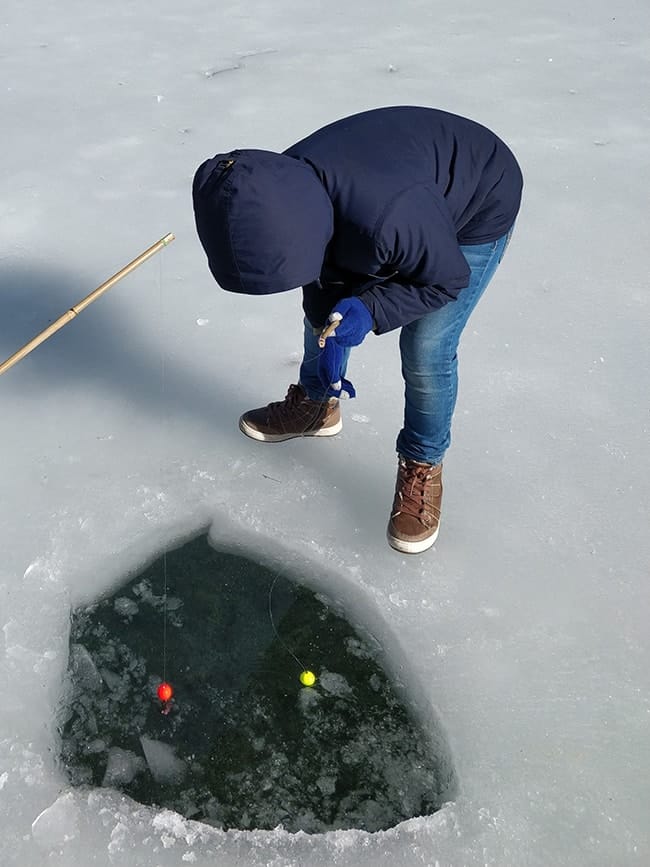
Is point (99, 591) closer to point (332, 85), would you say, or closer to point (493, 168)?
point (493, 168)

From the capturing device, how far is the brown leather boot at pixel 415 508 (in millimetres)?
1812

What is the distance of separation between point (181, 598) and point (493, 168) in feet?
3.20

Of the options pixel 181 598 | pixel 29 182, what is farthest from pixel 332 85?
pixel 181 598

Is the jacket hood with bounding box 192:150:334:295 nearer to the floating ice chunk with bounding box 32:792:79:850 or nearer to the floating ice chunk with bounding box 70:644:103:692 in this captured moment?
the floating ice chunk with bounding box 70:644:103:692

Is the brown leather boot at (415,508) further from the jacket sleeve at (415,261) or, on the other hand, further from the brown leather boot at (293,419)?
the jacket sleeve at (415,261)

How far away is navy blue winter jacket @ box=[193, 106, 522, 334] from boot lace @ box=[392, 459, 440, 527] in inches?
16.2

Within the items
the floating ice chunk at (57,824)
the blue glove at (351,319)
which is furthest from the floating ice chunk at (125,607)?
the blue glove at (351,319)

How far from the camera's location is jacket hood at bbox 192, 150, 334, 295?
48.7 inches

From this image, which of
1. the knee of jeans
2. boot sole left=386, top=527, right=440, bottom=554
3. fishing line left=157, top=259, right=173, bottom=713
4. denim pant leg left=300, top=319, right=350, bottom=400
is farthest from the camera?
denim pant leg left=300, top=319, right=350, bottom=400

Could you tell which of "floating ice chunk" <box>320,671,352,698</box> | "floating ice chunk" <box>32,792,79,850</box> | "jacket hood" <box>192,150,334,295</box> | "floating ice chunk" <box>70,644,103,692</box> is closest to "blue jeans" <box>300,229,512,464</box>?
"jacket hood" <box>192,150,334,295</box>

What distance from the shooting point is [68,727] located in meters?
1.53

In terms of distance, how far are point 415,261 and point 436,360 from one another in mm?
319

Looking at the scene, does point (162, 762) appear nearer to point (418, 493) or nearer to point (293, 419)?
A: point (418, 493)

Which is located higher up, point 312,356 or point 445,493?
point 312,356
